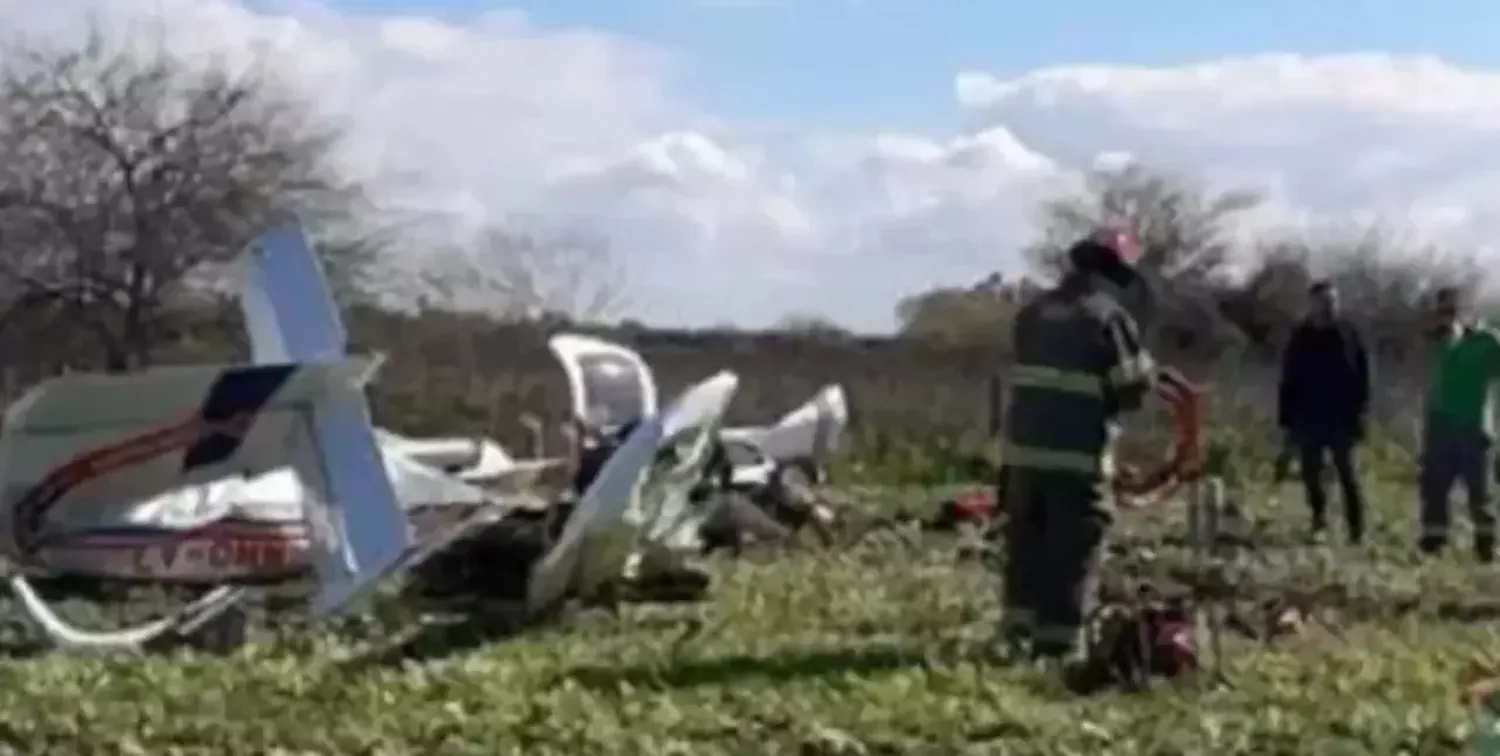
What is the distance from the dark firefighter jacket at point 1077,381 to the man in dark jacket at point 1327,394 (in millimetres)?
6894

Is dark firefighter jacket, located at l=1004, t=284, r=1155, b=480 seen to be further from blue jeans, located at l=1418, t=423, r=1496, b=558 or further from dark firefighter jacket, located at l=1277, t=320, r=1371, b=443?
dark firefighter jacket, located at l=1277, t=320, r=1371, b=443

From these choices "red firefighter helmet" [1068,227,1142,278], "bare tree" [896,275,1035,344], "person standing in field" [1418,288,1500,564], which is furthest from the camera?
"bare tree" [896,275,1035,344]

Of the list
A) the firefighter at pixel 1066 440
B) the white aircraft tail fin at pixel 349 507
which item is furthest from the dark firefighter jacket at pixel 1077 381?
the white aircraft tail fin at pixel 349 507

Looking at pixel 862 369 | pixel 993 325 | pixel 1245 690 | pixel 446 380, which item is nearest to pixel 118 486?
pixel 1245 690

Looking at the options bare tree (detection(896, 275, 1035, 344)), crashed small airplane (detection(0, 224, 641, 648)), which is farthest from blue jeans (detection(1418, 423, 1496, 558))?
bare tree (detection(896, 275, 1035, 344))

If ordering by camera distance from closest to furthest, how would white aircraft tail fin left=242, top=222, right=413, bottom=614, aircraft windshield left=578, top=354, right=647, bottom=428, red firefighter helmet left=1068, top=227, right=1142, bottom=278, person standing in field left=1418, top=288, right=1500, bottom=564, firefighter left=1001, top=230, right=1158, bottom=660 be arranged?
1. firefighter left=1001, top=230, right=1158, bottom=660
2. red firefighter helmet left=1068, top=227, right=1142, bottom=278
3. white aircraft tail fin left=242, top=222, right=413, bottom=614
4. aircraft windshield left=578, top=354, right=647, bottom=428
5. person standing in field left=1418, top=288, right=1500, bottom=564

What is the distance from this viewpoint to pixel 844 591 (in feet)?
45.4

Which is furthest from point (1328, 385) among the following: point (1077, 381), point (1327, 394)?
point (1077, 381)

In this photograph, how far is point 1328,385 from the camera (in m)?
17.9

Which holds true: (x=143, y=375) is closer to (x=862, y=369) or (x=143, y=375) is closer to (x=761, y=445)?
(x=761, y=445)

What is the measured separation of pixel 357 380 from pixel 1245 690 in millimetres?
4316

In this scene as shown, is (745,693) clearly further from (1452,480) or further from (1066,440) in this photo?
(1452,480)

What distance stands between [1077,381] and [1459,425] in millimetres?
6045

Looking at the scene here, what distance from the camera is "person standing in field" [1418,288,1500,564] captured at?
16.2 metres
